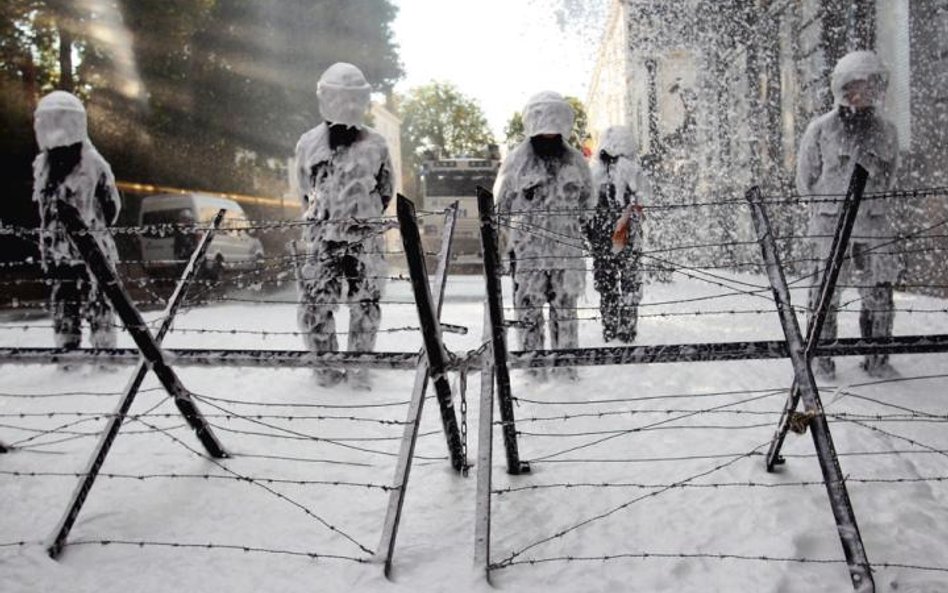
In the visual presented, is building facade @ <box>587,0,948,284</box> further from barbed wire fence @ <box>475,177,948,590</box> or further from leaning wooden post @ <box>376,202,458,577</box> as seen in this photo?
leaning wooden post @ <box>376,202,458,577</box>

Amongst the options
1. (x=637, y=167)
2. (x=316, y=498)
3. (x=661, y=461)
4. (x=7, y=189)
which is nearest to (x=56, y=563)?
(x=316, y=498)

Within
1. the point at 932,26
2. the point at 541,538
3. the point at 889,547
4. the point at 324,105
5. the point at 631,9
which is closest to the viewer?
the point at 889,547

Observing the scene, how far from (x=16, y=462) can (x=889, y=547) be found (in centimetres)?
376

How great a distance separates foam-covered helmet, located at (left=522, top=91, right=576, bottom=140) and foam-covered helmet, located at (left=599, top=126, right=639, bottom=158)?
1451 millimetres

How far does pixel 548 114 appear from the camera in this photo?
4.95 m

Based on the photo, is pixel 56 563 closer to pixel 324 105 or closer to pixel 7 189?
pixel 324 105

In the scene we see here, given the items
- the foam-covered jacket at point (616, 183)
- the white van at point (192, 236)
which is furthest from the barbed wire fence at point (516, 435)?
the white van at point (192, 236)

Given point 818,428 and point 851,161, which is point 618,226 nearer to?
point 851,161

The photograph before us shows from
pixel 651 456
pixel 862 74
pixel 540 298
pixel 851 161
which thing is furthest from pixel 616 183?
pixel 651 456

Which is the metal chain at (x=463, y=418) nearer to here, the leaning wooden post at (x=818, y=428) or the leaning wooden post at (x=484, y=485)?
the leaning wooden post at (x=484, y=485)

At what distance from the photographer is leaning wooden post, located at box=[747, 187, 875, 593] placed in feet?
7.16

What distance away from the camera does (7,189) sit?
15.4m

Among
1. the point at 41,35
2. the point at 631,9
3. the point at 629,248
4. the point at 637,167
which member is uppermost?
the point at 631,9

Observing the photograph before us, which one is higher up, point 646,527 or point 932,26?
point 932,26
